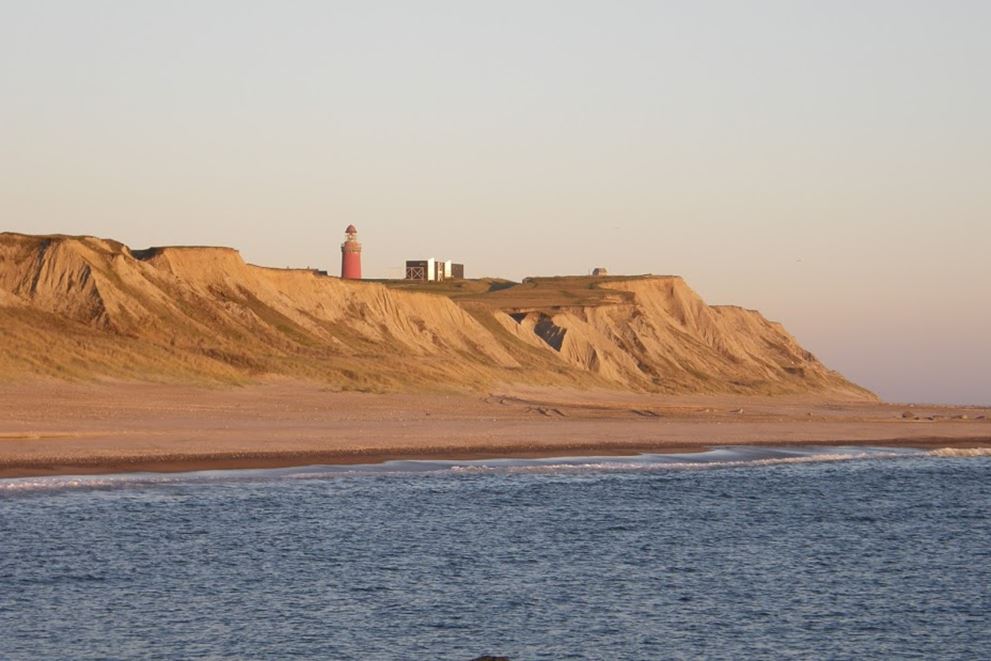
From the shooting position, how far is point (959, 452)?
179 ft

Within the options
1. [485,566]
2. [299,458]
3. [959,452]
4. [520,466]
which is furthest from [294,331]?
[485,566]

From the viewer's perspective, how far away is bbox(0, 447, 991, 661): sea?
68.3 ft

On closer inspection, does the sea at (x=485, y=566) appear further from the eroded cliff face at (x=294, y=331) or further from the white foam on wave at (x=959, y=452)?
the eroded cliff face at (x=294, y=331)

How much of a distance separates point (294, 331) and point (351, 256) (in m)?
49.5

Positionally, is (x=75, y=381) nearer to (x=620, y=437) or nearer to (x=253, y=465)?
(x=253, y=465)

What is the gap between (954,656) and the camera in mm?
20625

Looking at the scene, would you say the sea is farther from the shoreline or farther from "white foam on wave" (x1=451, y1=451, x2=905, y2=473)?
the shoreline

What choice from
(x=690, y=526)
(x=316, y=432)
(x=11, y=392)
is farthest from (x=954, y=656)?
(x=11, y=392)

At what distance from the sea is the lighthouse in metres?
79.0

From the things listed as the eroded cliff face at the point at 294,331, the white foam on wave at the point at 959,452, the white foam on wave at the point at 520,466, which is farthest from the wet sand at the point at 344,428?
the eroded cliff face at the point at 294,331

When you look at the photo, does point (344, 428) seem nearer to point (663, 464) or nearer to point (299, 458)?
point (299, 458)

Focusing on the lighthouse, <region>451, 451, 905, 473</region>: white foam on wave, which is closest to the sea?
<region>451, 451, 905, 473</region>: white foam on wave

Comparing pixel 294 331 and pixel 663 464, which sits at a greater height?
pixel 294 331

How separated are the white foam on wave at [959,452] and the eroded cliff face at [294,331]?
24.4 meters
